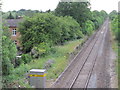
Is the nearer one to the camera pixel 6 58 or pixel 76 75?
pixel 6 58

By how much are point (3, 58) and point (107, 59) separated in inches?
555

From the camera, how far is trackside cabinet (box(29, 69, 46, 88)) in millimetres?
12820

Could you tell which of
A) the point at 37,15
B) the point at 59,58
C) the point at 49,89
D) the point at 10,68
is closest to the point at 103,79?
the point at 49,89

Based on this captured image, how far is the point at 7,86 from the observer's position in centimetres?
1231

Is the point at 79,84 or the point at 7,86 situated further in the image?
the point at 79,84

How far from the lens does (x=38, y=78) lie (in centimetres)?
1296

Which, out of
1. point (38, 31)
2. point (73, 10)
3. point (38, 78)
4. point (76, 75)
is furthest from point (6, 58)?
point (73, 10)

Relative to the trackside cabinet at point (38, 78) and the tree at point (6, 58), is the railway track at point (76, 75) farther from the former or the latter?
the tree at point (6, 58)

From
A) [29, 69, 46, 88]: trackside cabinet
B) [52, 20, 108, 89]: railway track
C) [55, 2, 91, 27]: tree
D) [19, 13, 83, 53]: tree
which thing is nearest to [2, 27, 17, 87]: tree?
[29, 69, 46, 88]: trackside cabinet

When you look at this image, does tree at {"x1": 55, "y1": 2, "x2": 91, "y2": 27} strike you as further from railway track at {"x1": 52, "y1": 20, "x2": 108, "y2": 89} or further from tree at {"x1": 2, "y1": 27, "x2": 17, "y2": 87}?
tree at {"x1": 2, "y1": 27, "x2": 17, "y2": 87}

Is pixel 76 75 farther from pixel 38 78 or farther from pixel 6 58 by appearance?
pixel 6 58

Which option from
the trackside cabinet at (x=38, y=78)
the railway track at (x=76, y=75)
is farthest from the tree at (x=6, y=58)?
the railway track at (x=76, y=75)

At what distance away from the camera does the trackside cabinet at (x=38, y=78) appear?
1282 cm

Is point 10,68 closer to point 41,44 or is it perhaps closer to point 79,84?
point 79,84
